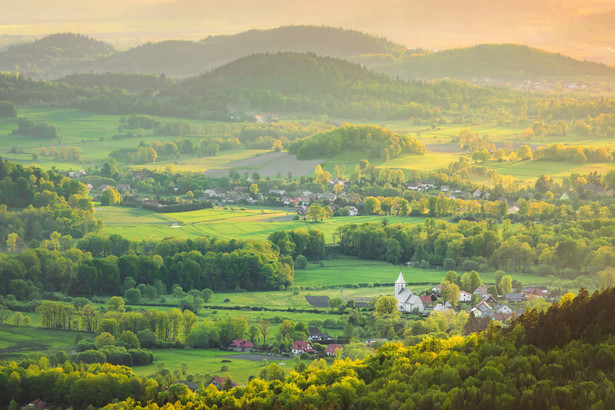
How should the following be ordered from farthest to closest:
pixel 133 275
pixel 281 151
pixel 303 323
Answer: pixel 281 151, pixel 133 275, pixel 303 323

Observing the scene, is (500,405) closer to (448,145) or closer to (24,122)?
(448,145)

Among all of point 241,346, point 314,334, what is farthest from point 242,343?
point 314,334

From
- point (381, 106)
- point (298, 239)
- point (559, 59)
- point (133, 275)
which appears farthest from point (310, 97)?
point (133, 275)

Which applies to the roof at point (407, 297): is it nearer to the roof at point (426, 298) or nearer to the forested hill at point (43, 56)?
the roof at point (426, 298)

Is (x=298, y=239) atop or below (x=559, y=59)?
below

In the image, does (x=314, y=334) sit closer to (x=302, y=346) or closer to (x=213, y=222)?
(x=302, y=346)

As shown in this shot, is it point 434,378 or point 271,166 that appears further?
point 271,166

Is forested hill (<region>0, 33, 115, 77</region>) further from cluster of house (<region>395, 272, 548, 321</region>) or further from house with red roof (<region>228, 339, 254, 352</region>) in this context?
house with red roof (<region>228, 339, 254, 352</region>)

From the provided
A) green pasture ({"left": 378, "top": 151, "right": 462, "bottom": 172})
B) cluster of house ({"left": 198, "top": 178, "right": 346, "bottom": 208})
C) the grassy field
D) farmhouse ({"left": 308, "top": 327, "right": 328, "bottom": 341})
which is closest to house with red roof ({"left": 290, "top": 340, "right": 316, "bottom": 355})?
farmhouse ({"left": 308, "top": 327, "right": 328, "bottom": 341})
